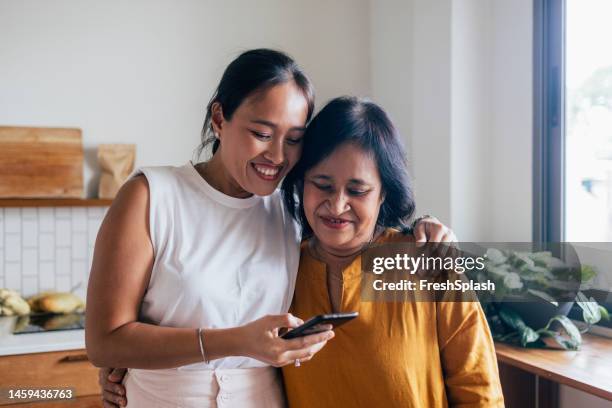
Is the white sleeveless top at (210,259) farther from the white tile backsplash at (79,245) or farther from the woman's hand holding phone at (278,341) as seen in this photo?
the white tile backsplash at (79,245)

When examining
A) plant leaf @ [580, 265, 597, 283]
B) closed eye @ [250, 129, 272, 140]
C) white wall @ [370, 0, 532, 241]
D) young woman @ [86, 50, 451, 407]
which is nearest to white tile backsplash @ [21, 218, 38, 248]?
young woman @ [86, 50, 451, 407]

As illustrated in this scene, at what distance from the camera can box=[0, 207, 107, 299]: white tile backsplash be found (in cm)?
270

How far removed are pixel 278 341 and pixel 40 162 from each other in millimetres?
2065

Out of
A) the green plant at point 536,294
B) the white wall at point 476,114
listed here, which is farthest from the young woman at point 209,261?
the white wall at point 476,114

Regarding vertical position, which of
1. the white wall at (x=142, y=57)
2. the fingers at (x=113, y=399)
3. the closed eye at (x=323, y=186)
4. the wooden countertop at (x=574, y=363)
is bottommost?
the wooden countertop at (x=574, y=363)

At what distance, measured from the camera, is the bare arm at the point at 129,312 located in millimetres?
1096

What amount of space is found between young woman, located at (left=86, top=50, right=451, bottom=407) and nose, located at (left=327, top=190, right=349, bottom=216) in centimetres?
12

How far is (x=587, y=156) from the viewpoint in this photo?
7.53 ft

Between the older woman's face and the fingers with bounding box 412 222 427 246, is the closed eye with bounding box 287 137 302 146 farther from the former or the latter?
the fingers with bounding box 412 222 427 246

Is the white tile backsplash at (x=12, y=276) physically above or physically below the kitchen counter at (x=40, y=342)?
above

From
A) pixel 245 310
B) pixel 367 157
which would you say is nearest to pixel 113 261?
pixel 245 310

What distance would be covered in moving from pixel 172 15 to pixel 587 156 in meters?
2.01

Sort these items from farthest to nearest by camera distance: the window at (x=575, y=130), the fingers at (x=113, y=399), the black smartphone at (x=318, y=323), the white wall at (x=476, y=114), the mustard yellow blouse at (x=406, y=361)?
the white wall at (x=476, y=114) → the window at (x=575, y=130) → the fingers at (x=113, y=399) → the mustard yellow blouse at (x=406, y=361) → the black smartphone at (x=318, y=323)

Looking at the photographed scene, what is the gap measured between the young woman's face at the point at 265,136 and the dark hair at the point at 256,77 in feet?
0.05
